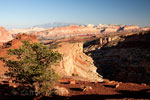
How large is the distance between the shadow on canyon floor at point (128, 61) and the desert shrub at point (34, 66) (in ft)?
115

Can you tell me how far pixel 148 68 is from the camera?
46.9 m

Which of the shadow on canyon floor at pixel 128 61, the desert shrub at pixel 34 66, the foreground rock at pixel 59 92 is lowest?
the shadow on canyon floor at pixel 128 61

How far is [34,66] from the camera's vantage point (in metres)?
12.3

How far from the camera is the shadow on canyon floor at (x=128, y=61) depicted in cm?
4528

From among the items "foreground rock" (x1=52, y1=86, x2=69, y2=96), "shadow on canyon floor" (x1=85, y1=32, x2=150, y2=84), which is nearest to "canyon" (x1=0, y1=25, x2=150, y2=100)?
"shadow on canyon floor" (x1=85, y1=32, x2=150, y2=84)

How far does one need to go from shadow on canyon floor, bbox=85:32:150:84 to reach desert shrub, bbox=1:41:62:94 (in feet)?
115

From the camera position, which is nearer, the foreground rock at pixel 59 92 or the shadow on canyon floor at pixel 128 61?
the foreground rock at pixel 59 92

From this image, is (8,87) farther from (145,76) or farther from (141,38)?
(141,38)

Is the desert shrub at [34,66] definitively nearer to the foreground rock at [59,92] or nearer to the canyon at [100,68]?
the foreground rock at [59,92]

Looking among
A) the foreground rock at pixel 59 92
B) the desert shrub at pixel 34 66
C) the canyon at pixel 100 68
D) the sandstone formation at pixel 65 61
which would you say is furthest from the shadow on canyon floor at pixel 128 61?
the desert shrub at pixel 34 66

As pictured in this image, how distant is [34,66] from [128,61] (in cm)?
5419

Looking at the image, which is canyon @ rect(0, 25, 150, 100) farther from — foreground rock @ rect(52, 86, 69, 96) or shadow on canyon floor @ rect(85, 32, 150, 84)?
foreground rock @ rect(52, 86, 69, 96)

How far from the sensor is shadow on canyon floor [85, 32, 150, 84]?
45281mm

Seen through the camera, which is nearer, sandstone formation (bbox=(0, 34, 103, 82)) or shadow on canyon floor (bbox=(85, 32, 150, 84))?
sandstone formation (bbox=(0, 34, 103, 82))
